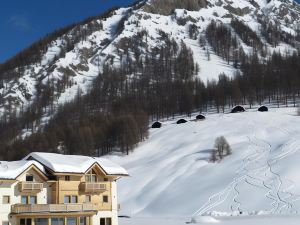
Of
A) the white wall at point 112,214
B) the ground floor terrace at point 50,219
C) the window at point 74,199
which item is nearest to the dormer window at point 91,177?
the window at point 74,199

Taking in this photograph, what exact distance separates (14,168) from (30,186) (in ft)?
5.59

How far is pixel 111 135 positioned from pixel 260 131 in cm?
2955

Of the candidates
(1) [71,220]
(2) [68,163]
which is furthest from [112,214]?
(2) [68,163]

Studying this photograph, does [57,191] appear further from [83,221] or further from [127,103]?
[127,103]

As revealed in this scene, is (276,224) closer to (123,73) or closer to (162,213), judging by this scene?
(162,213)

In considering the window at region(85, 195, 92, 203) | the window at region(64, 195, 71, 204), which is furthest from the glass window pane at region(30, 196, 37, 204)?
the window at region(85, 195, 92, 203)

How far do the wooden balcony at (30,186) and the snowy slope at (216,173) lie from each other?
67.6 ft

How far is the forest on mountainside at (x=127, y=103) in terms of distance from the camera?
335 ft

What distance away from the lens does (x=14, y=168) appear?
35.8 meters

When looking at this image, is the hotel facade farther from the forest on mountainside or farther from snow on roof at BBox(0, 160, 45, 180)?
the forest on mountainside

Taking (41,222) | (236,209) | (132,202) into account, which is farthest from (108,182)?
(132,202)

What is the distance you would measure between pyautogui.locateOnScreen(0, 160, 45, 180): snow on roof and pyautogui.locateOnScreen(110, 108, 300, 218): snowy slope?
2128 centimetres

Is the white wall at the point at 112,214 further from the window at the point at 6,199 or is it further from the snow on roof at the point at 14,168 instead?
the window at the point at 6,199

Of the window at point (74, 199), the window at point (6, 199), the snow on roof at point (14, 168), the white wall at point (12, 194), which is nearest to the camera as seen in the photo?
the snow on roof at point (14, 168)
